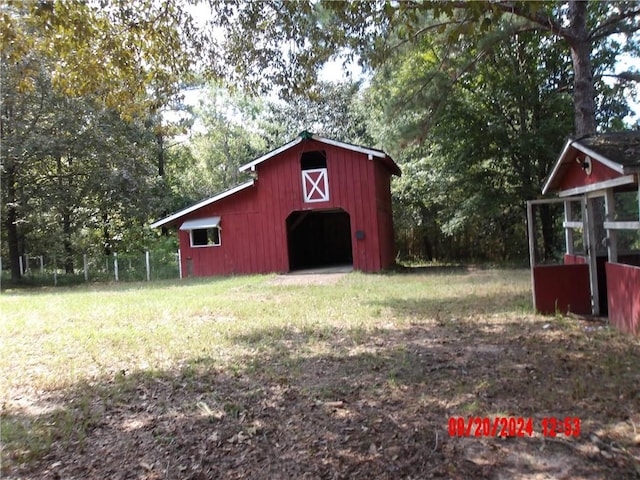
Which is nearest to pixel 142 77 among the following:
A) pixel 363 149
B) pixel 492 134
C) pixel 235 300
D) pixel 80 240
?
pixel 235 300

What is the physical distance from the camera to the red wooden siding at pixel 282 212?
1758cm

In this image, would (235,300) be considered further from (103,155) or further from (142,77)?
(103,155)

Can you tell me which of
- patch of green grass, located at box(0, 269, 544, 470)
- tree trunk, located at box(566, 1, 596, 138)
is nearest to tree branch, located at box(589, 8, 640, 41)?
tree trunk, located at box(566, 1, 596, 138)

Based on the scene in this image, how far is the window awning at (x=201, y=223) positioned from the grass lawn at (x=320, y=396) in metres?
10.3

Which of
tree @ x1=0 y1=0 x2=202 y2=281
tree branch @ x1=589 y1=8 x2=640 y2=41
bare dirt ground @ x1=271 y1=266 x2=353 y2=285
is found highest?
tree branch @ x1=589 y1=8 x2=640 y2=41

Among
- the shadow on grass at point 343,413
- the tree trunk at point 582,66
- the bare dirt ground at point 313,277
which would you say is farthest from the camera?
the bare dirt ground at point 313,277

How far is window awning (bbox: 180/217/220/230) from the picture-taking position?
18641 mm

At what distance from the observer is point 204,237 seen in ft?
64.1

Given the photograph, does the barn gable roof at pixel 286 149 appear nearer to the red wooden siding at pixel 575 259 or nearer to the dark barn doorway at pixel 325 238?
the dark barn doorway at pixel 325 238

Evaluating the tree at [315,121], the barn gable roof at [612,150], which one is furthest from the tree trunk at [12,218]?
the barn gable roof at [612,150]

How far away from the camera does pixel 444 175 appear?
18.8 metres

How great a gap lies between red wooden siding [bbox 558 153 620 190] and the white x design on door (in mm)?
9574

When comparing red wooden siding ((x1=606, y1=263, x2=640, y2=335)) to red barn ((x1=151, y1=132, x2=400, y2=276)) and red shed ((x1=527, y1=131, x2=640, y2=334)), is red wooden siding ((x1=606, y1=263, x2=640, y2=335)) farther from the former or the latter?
red barn ((x1=151, y1=132, x2=400, y2=276))

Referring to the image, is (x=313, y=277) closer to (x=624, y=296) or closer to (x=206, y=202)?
(x=206, y=202)
